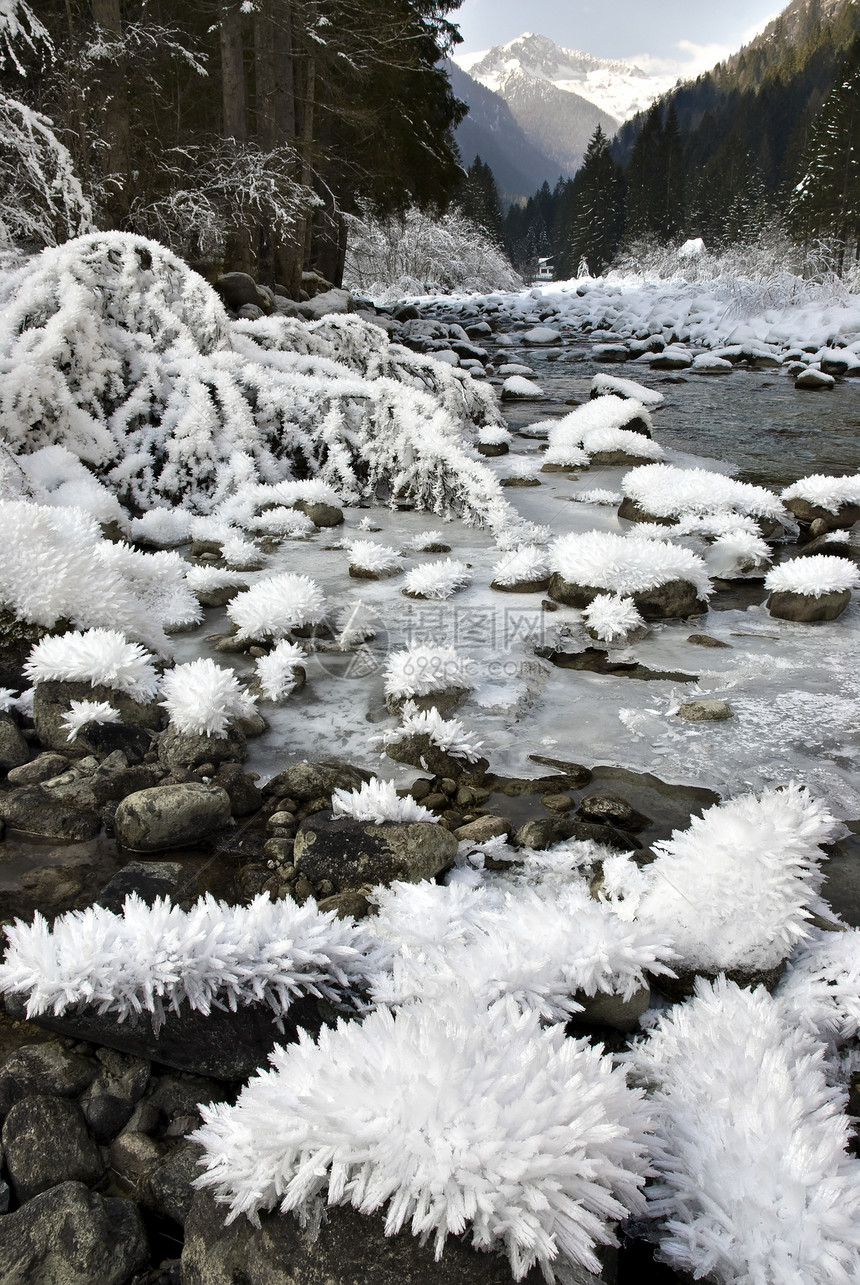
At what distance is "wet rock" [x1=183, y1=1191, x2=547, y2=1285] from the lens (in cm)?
112

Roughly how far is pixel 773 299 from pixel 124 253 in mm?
24403

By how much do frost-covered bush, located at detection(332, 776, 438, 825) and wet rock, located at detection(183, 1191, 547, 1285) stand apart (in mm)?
1304

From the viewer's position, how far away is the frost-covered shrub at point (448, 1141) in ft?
3.64

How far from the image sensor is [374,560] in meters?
5.07

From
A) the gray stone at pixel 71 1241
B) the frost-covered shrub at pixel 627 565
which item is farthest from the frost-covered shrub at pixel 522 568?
the gray stone at pixel 71 1241


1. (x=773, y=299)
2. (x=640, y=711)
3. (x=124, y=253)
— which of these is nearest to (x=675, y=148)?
(x=773, y=299)

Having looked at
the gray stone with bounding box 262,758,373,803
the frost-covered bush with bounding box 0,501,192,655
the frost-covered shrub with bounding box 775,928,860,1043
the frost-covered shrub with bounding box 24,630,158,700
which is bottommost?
the frost-covered shrub with bounding box 775,928,860,1043

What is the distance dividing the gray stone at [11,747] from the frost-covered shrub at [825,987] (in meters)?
2.68

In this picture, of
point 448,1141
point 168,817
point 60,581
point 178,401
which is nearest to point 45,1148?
point 448,1141

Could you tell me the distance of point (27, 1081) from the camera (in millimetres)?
1534

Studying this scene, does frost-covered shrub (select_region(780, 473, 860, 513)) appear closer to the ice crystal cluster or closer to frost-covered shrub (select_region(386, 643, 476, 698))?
the ice crystal cluster

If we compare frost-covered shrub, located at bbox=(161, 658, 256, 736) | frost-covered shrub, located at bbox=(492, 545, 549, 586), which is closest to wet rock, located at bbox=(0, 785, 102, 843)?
frost-covered shrub, located at bbox=(161, 658, 256, 736)

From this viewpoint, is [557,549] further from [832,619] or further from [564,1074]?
[564,1074]

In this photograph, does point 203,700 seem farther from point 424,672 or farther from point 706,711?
point 706,711
